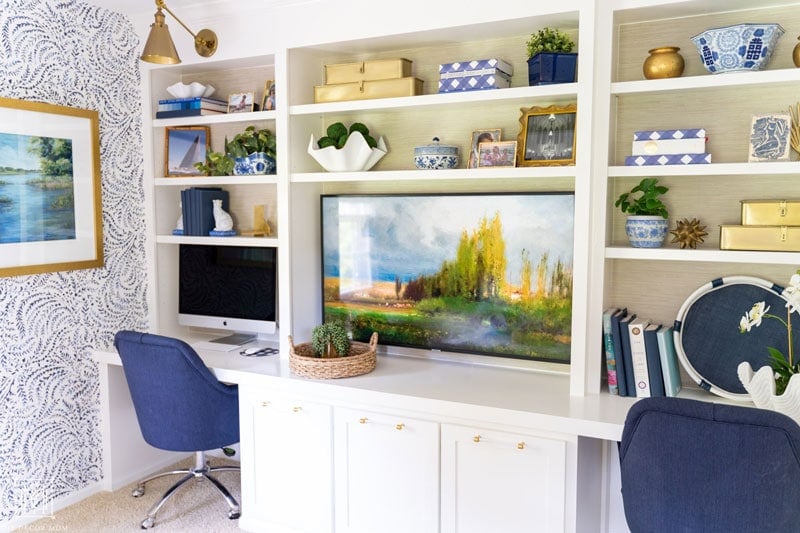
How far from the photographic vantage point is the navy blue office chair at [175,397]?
9.22ft

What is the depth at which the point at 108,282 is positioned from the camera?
3.34 m

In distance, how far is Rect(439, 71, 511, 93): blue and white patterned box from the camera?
2.65 m

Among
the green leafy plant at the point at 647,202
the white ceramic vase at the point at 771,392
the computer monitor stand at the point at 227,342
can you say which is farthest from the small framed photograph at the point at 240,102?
the white ceramic vase at the point at 771,392

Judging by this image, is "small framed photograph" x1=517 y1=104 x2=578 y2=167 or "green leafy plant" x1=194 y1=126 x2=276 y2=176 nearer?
"small framed photograph" x1=517 y1=104 x2=578 y2=167

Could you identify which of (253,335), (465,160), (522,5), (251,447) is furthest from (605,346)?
(253,335)

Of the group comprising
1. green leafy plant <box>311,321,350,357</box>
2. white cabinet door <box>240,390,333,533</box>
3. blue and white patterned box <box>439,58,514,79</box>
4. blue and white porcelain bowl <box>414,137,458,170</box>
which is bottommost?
white cabinet door <box>240,390,333,533</box>

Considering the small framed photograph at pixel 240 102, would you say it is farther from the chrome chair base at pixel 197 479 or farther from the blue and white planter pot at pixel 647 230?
the blue and white planter pot at pixel 647 230

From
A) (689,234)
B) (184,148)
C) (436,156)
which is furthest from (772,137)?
(184,148)

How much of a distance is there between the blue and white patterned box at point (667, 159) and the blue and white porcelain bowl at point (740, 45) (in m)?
0.29

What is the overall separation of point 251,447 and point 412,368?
0.76 m

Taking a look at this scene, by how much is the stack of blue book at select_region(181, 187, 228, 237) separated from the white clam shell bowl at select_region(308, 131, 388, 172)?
700 mm

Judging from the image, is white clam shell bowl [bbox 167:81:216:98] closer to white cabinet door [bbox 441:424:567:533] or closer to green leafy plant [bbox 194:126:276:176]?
green leafy plant [bbox 194:126:276:176]

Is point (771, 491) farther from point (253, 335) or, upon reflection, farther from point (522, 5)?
point (253, 335)

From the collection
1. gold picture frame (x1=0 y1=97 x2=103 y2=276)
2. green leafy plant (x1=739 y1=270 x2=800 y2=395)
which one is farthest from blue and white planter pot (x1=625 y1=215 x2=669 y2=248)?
gold picture frame (x1=0 y1=97 x2=103 y2=276)
